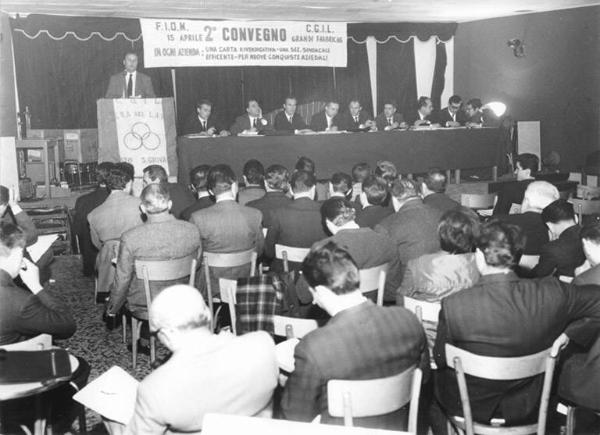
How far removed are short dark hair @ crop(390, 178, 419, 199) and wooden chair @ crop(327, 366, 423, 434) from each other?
2158mm

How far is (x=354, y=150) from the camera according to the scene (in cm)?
927

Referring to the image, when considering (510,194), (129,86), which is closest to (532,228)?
(510,194)

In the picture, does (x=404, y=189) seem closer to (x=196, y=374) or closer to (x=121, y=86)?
(x=196, y=374)

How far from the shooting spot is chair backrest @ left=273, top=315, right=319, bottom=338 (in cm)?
284

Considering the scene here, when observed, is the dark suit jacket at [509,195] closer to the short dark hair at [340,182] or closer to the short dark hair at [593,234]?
the short dark hair at [340,182]

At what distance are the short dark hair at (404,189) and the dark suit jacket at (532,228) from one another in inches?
25.5

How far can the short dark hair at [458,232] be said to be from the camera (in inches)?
132

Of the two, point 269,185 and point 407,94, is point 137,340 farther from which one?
point 407,94

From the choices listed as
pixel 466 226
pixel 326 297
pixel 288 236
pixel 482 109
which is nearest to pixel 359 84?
pixel 482 109

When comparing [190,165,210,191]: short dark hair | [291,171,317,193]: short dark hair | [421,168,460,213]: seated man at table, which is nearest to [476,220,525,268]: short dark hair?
[291,171,317,193]: short dark hair

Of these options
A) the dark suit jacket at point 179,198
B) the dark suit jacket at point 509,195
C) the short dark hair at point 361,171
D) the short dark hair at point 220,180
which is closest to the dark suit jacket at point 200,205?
the short dark hair at point 220,180

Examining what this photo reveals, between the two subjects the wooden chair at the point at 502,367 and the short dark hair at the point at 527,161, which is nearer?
the wooden chair at the point at 502,367

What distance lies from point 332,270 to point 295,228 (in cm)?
219

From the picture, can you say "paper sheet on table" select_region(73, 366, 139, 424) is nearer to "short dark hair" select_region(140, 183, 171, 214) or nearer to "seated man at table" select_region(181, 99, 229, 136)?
"short dark hair" select_region(140, 183, 171, 214)
